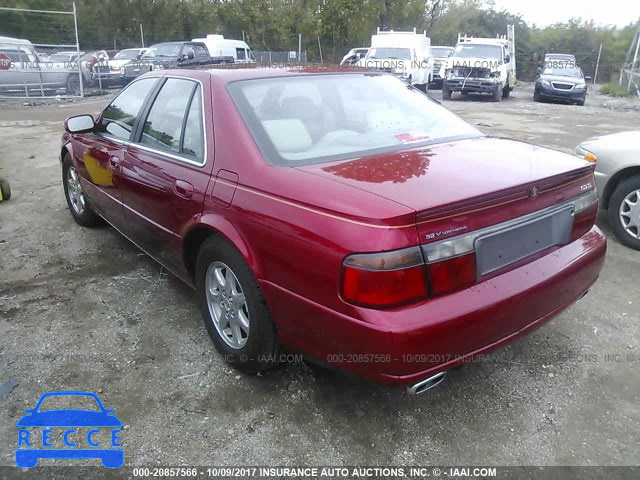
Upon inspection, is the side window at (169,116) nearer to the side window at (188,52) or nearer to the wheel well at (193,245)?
the wheel well at (193,245)

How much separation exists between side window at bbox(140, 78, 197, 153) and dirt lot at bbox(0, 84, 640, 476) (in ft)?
3.74

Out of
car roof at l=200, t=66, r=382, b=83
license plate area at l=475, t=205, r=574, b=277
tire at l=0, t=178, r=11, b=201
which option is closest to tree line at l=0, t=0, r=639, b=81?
tire at l=0, t=178, r=11, b=201

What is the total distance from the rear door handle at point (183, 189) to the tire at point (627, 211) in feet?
12.4

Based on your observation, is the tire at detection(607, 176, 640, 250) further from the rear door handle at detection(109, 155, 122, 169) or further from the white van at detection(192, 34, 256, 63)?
the white van at detection(192, 34, 256, 63)

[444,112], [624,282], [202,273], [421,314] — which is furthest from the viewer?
[624,282]

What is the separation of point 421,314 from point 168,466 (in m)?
1.31

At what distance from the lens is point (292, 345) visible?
248cm

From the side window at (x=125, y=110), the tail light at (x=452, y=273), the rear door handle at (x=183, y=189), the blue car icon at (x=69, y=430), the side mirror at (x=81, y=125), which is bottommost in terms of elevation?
the blue car icon at (x=69, y=430)

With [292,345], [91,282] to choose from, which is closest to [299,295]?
[292,345]

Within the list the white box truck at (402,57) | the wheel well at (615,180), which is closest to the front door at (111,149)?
the wheel well at (615,180)

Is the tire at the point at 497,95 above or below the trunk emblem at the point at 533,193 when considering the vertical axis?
below

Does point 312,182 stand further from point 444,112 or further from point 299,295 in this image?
point 444,112

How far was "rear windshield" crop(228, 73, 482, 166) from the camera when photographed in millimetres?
2732

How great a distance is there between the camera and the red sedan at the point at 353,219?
209 centimetres
